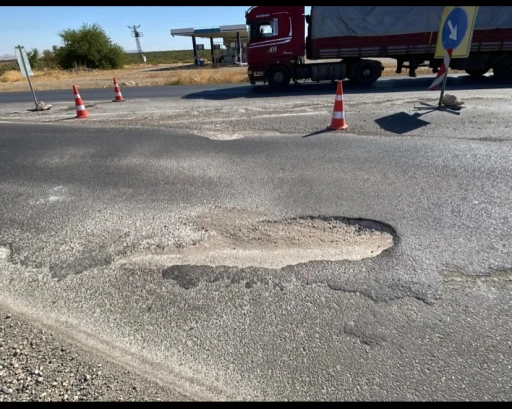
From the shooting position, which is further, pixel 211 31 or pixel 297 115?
pixel 211 31

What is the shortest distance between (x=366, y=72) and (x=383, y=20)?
2084 mm

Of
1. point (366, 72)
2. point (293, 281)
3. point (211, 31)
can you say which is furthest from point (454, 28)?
point (211, 31)

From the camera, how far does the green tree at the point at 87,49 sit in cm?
4325

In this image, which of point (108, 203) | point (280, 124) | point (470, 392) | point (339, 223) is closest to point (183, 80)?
point (280, 124)

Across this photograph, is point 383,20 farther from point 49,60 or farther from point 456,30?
point 49,60

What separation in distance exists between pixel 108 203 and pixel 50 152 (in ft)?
10.6

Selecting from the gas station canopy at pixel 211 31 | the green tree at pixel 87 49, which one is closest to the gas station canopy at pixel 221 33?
the gas station canopy at pixel 211 31

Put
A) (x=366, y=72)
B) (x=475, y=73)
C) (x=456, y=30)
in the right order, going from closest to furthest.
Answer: (x=456, y=30) → (x=366, y=72) → (x=475, y=73)

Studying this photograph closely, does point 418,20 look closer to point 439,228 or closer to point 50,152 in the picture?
point 439,228

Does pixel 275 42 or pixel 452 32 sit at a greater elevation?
pixel 275 42

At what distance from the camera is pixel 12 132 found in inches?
307

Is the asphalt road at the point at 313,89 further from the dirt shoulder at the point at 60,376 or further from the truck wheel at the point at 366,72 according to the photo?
the dirt shoulder at the point at 60,376

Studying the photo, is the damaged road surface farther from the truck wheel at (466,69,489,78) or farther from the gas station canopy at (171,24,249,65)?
the gas station canopy at (171,24,249,65)

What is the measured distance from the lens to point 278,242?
2.99 metres
